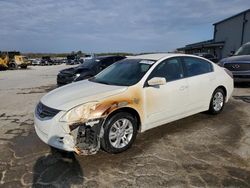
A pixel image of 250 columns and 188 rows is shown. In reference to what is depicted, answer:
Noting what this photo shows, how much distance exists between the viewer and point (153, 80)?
4.47 metres

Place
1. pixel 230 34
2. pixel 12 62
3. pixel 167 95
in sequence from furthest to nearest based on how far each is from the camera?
pixel 12 62 → pixel 230 34 → pixel 167 95

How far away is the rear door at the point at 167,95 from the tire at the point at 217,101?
1157 mm

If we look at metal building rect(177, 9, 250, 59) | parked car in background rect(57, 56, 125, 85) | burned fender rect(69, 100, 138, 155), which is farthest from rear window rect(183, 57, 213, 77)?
metal building rect(177, 9, 250, 59)

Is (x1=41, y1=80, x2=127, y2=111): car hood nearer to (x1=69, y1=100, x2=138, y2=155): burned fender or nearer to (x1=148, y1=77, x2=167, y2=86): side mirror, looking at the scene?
(x1=69, y1=100, x2=138, y2=155): burned fender

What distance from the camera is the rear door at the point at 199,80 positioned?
5.36 meters

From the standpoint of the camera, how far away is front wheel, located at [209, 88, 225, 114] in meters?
6.06

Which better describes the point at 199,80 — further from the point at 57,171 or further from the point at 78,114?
the point at 57,171

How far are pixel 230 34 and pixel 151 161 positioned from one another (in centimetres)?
3180

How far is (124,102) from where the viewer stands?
13.6 ft

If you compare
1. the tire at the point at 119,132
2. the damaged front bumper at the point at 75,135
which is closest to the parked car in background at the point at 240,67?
the tire at the point at 119,132

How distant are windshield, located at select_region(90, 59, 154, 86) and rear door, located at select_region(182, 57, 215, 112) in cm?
99

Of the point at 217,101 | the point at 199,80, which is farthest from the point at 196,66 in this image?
the point at 217,101

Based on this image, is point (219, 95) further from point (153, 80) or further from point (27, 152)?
point (27, 152)

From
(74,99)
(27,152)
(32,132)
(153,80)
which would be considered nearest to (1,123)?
(32,132)
